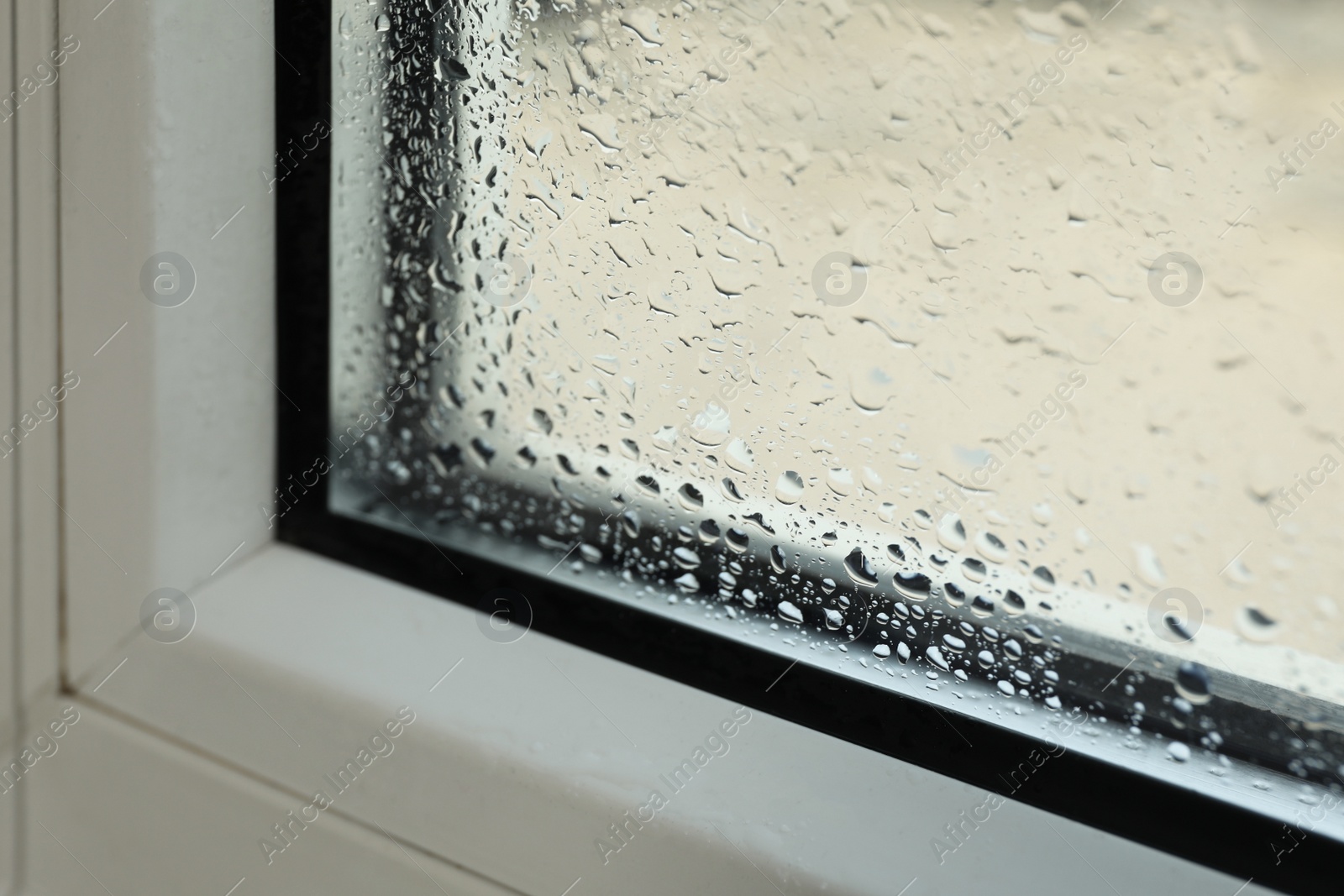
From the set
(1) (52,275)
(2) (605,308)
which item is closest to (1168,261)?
(2) (605,308)

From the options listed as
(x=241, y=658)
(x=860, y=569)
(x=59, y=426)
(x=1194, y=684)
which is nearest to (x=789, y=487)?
(x=860, y=569)

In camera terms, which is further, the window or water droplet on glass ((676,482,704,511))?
water droplet on glass ((676,482,704,511))

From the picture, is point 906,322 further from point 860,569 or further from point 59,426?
point 59,426

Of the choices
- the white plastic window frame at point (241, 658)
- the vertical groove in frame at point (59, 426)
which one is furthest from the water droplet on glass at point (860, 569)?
the vertical groove in frame at point (59, 426)

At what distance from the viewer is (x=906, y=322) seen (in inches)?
22.6

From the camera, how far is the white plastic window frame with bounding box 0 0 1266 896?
534 millimetres

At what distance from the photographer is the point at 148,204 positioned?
2.00 ft

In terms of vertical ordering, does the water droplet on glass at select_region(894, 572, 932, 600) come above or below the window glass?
below

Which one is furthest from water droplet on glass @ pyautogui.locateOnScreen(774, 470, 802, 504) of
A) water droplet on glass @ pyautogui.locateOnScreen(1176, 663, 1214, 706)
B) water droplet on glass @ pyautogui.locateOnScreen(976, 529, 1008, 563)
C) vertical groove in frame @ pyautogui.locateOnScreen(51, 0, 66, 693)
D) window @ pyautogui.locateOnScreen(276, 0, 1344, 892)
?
vertical groove in frame @ pyautogui.locateOnScreen(51, 0, 66, 693)

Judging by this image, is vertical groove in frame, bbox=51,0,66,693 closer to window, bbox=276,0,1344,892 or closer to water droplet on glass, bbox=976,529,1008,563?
window, bbox=276,0,1344,892

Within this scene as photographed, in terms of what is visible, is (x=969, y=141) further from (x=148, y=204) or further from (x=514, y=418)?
(x=148, y=204)

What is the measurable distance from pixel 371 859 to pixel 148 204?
1.52 feet

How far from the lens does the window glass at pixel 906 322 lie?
500 millimetres

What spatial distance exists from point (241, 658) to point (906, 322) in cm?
51
